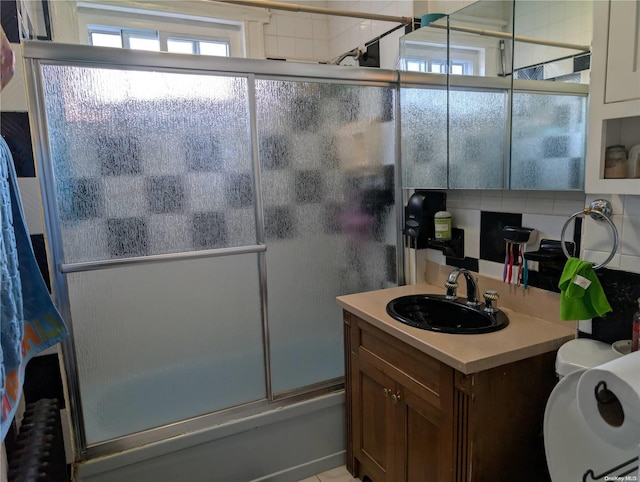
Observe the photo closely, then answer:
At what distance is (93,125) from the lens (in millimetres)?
1444

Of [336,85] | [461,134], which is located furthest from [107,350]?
[461,134]

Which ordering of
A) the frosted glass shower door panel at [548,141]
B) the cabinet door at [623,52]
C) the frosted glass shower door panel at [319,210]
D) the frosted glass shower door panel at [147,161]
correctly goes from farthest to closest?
the frosted glass shower door panel at [319,210] < the frosted glass shower door panel at [147,161] < the frosted glass shower door panel at [548,141] < the cabinet door at [623,52]

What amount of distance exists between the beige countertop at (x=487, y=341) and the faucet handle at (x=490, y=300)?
0.19ft

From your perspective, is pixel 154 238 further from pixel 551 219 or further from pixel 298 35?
pixel 298 35

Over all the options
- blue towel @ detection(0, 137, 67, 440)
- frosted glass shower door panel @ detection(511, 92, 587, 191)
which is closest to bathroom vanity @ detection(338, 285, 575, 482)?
frosted glass shower door panel @ detection(511, 92, 587, 191)

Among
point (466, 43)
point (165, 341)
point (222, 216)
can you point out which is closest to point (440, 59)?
point (466, 43)

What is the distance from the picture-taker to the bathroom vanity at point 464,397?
47.8 inches

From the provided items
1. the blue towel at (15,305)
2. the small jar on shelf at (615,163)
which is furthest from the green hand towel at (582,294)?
the blue towel at (15,305)

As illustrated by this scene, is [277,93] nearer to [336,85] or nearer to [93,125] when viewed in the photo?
[336,85]

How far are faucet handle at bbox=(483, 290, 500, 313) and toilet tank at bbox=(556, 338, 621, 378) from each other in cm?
31

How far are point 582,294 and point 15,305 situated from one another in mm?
1434

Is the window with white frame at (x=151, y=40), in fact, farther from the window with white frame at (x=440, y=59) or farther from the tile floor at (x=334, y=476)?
the tile floor at (x=334, y=476)

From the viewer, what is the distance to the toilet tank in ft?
3.68

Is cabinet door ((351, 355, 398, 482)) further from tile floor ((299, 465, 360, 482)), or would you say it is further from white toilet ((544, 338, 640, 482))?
white toilet ((544, 338, 640, 482))
